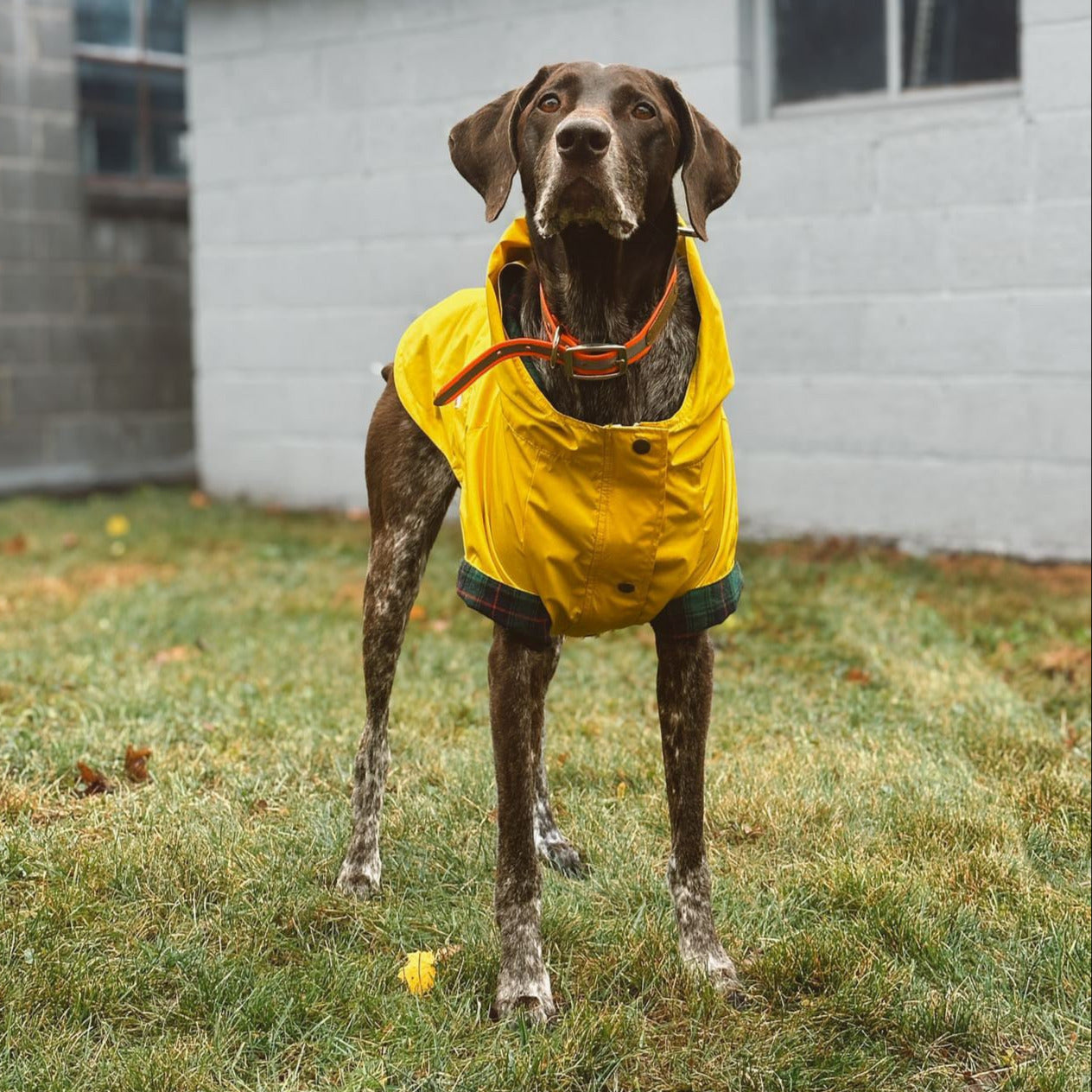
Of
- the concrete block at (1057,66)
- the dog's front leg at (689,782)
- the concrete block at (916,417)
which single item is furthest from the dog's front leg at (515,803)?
the concrete block at (1057,66)

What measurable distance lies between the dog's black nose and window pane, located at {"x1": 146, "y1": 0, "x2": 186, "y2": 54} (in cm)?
920

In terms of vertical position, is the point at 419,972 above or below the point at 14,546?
below

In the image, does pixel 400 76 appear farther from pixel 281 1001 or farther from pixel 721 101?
pixel 281 1001

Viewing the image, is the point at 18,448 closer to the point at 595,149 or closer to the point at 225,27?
the point at 225,27

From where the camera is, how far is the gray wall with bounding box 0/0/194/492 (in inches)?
391

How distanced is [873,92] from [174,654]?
448 cm

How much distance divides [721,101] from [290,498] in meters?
3.88

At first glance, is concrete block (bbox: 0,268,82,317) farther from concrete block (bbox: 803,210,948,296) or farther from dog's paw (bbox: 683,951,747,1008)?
dog's paw (bbox: 683,951,747,1008)

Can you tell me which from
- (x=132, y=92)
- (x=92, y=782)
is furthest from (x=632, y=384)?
(x=132, y=92)

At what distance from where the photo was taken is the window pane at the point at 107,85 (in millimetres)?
10340

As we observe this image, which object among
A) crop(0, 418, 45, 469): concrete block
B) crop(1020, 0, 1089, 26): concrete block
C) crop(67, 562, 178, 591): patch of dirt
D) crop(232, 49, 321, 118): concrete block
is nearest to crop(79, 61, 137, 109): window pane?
crop(232, 49, 321, 118): concrete block

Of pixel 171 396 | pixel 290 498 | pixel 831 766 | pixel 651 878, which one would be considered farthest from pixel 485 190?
pixel 171 396

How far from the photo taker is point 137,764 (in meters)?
3.98

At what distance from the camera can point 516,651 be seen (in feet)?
9.41
